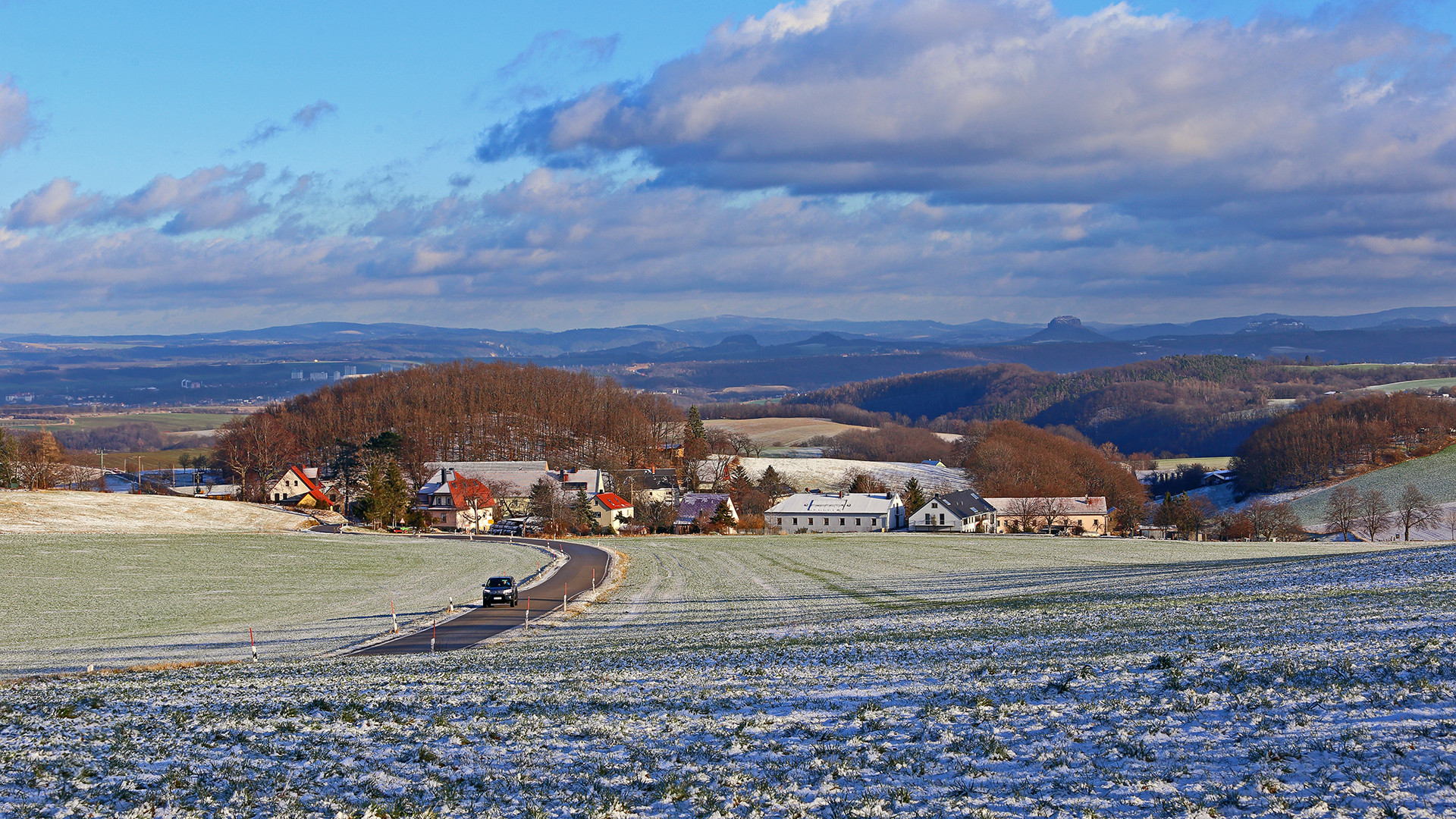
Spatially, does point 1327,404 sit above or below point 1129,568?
above

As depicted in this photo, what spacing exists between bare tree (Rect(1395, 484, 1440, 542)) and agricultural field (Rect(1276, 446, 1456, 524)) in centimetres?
627

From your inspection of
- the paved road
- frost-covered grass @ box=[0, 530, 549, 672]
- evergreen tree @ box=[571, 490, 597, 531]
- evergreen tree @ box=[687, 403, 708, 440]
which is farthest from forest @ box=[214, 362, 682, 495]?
the paved road

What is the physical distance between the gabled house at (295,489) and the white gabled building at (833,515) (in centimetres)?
5683

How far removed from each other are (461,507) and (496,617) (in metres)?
69.0

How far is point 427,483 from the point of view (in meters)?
114

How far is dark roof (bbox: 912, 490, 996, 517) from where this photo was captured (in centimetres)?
10918

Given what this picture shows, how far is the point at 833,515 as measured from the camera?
107m

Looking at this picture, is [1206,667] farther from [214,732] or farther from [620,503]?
[620,503]

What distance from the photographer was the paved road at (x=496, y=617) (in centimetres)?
2842

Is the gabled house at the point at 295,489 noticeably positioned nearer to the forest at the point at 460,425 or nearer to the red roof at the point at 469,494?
the forest at the point at 460,425

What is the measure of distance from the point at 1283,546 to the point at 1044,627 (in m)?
61.2

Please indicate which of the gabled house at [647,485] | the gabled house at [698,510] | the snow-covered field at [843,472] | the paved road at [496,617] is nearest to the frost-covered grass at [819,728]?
the paved road at [496,617]

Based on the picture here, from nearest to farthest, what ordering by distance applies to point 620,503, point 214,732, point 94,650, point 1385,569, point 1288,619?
point 214,732 → point 1288,619 → point 94,650 → point 1385,569 → point 620,503

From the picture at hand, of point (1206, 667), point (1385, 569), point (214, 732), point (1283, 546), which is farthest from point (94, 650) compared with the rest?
point (1283, 546)
